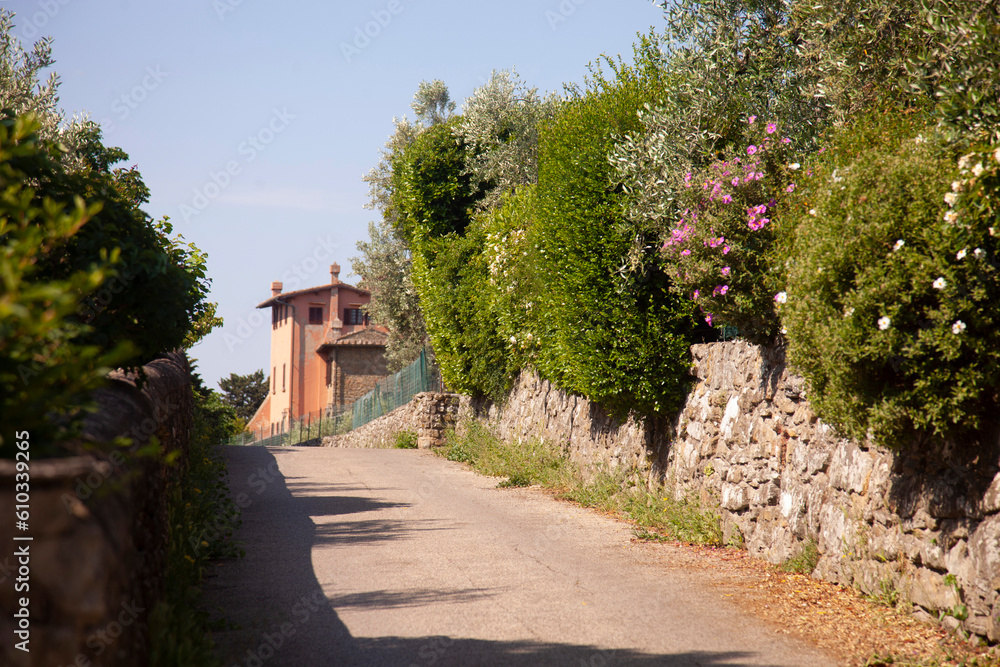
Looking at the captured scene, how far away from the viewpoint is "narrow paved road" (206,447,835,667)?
497 cm

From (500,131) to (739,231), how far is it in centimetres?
1469

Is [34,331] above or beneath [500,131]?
beneath

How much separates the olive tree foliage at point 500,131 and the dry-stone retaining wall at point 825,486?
1029 cm

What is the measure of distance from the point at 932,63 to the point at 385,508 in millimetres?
8723

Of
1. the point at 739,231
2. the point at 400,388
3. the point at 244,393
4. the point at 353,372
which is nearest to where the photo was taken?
the point at 739,231

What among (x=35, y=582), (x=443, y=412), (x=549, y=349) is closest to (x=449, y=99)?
(x=443, y=412)

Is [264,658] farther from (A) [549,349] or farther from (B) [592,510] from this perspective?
(A) [549,349]

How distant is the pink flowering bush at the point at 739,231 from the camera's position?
292 inches

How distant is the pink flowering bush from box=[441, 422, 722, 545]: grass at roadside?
2.43m

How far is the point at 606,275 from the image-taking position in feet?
34.5

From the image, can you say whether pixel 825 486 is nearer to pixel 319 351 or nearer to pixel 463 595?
pixel 463 595

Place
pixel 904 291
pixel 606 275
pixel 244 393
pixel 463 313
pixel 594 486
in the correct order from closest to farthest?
pixel 904 291 → pixel 606 275 → pixel 594 486 → pixel 463 313 → pixel 244 393

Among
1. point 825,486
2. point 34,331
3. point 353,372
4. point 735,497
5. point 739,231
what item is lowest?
point 735,497

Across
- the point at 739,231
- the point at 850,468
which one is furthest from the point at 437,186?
the point at 850,468
